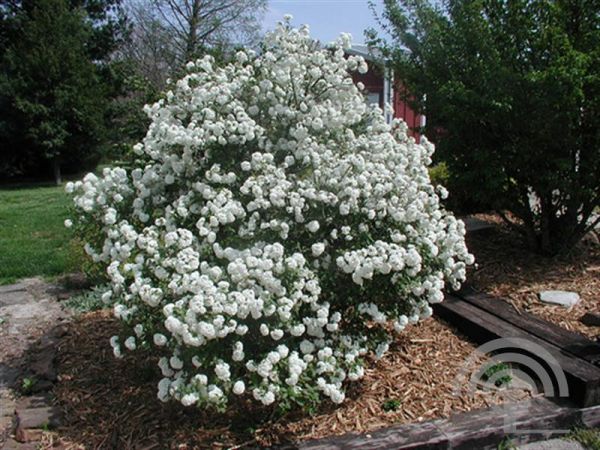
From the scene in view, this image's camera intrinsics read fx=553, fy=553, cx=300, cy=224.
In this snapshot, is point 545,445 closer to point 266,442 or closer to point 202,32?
point 266,442

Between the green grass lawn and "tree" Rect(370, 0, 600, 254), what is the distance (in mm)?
3681

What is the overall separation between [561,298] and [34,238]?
231 inches

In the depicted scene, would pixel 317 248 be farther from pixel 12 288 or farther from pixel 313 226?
pixel 12 288

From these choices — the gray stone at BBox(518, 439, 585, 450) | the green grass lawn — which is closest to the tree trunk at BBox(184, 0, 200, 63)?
the green grass lawn

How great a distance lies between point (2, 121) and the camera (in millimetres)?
13258

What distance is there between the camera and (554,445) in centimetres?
254

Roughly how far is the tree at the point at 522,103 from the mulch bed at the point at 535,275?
214mm

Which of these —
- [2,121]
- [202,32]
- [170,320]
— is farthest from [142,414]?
[202,32]

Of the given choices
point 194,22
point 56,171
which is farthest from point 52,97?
point 194,22

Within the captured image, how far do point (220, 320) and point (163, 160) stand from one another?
3.62 ft

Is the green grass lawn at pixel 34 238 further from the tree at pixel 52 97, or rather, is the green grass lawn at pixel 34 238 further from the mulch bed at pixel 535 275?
the mulch bed at pixel 535 275

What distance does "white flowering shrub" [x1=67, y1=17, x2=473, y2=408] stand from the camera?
90.2 inches

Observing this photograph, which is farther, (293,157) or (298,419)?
(293,157)

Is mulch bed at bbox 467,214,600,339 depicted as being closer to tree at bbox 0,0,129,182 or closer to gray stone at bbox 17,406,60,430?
gray stone at bbox 17,406,60,430
